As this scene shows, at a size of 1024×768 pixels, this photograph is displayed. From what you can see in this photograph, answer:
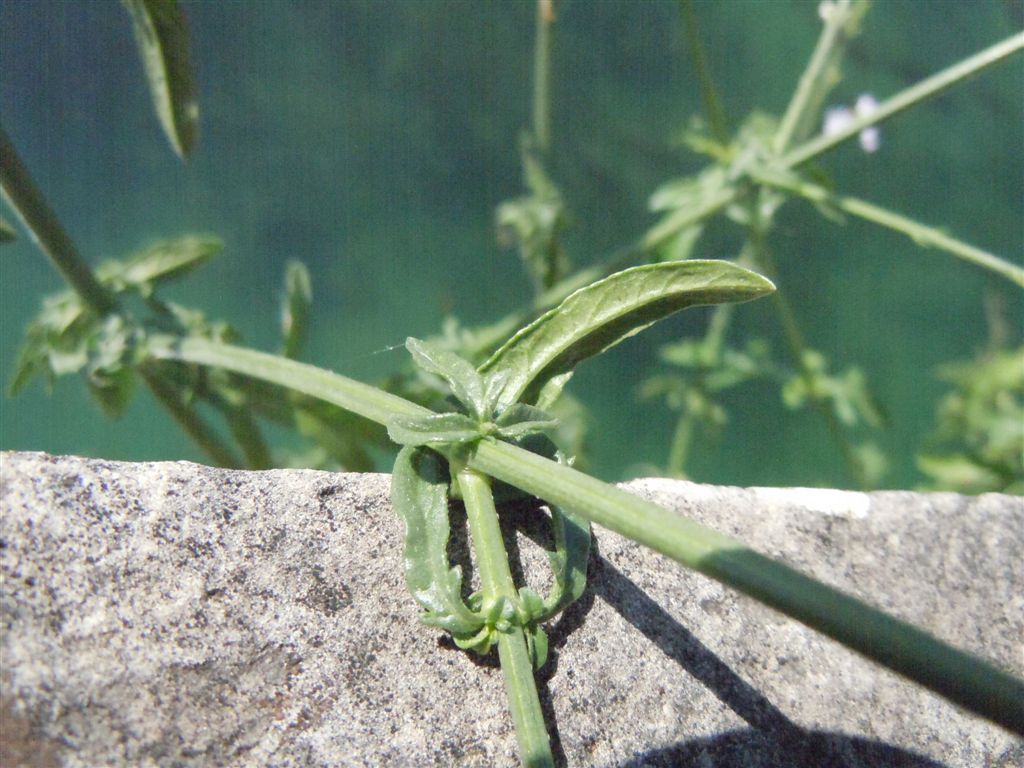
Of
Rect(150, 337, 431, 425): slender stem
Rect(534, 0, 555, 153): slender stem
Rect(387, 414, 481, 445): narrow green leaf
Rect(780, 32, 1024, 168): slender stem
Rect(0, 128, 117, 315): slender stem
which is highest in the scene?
Rect(534, 0, 555, 153): slender stem

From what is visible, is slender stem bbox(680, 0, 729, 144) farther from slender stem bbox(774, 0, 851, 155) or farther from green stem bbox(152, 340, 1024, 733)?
green stem bbox(152, 340, 1024, 733)

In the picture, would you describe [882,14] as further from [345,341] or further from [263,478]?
[263,478]

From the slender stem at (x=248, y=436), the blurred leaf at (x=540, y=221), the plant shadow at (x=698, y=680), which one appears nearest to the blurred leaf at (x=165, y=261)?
the slender stem at (x=248, y=436)

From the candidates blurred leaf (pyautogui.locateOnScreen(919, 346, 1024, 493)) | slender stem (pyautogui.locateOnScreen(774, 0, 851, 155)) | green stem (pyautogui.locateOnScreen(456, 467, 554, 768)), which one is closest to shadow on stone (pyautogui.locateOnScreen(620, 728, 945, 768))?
green stem (pyautogui.locateOnScreen(456, 467, 554, 768))

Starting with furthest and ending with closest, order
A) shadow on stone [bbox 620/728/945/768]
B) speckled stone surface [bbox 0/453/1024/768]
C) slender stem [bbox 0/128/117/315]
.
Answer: slender stem [bbox 0/128/117/315]
shadow on stone [bbox 620/728/945/768]
speckled stone surface [bbox 0/453/1024/768]

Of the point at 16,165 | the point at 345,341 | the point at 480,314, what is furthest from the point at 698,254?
the point at 16,165

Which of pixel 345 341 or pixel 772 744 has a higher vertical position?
pixel 345 341
